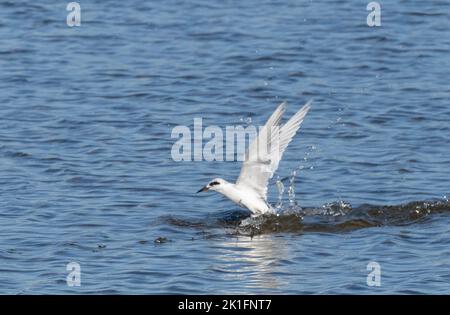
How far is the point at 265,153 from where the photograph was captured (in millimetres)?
13500

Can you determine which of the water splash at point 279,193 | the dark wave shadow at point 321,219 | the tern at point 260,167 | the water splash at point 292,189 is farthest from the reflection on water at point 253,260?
the water splash at point 292,189

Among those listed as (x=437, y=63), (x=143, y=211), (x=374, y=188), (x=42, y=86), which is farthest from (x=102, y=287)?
(x=437, y=63)

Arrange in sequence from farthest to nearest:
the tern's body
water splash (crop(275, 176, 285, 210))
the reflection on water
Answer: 1. water splash (crop(275, 176, 285, 210))
2. the tern's body
3. the reflection on water

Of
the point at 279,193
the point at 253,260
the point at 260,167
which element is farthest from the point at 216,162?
the point at 253,260

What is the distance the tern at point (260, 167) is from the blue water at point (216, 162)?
0.31 m

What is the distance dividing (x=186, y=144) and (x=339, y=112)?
2597 millimetres

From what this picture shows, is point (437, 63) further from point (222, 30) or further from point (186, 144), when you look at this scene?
point (186, 144)

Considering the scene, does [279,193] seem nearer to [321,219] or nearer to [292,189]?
[292,189]

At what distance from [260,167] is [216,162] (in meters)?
2.78

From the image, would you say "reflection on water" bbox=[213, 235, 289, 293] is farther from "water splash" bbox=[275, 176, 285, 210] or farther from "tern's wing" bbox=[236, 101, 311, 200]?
"water splash" bbox=[275, 176, 285, 210]

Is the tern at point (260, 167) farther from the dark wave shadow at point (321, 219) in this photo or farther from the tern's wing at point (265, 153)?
the dark wave shadow at point (321, 219)

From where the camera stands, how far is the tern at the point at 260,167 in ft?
44.2

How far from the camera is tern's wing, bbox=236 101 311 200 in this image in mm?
13461

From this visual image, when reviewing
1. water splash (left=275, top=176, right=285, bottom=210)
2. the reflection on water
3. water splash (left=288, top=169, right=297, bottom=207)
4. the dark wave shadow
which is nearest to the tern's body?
the dark wave shadow
